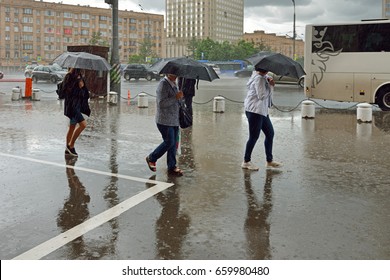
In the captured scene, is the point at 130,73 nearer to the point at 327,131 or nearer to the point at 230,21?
the point at 327,131

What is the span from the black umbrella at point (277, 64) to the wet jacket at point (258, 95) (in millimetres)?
252

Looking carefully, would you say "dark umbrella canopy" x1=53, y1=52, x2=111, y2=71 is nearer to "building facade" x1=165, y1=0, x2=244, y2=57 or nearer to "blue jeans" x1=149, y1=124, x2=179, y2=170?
"blue jeans" x1=149, y1=124, x2=179, y2=170

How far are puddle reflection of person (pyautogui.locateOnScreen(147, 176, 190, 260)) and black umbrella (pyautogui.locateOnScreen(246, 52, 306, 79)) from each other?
247cm

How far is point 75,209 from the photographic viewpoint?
590 centimetres

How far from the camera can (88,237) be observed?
4891mm

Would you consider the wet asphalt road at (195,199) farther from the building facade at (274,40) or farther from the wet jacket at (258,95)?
the building facade at (274,40)

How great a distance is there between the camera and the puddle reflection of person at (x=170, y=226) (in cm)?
451

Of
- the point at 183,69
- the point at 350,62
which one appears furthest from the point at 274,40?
the point at 183,69

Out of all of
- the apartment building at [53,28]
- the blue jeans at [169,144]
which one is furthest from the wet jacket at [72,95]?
the apartment building at [53,28]

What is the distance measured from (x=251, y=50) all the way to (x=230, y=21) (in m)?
75.6

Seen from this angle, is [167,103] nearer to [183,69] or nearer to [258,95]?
[183,69]

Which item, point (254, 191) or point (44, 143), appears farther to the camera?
point (44, 143)

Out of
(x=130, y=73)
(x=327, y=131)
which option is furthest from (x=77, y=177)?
(x=130, y=73)

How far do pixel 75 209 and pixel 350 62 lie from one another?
14807 millimetres
